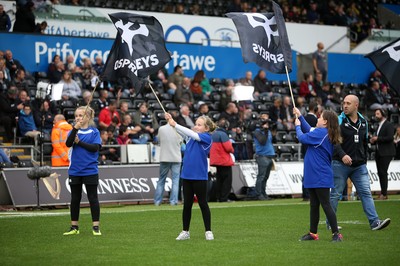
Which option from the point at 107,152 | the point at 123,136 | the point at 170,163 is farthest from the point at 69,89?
the point at 170,163

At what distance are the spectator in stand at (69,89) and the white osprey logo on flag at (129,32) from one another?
34.8 feet

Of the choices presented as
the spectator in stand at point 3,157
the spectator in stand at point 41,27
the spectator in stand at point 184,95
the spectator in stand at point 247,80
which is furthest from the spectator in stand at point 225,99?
the spectator in stand at point 3,157

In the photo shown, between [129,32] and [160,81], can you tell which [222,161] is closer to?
[160,81]

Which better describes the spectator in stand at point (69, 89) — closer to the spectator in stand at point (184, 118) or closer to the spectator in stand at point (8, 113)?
the spectator in stand at point (8, 113)

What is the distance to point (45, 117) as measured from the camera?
77.7 ft

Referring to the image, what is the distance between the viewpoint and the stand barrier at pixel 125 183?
2058 centimetres

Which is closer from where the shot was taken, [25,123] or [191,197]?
[191,197]

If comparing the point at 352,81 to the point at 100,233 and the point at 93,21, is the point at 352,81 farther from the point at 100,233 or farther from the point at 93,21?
the point at 100,233

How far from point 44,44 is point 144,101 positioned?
3720 mm

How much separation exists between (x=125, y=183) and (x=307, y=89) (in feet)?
39.6

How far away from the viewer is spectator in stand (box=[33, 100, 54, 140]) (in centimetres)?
2348

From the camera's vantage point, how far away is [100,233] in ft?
45.0

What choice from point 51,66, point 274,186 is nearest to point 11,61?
point 51,66

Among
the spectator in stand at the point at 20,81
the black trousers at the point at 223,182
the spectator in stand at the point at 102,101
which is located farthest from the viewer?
the spectator in stand at the point at 102,101
